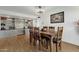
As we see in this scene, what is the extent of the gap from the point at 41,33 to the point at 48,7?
2.31ft

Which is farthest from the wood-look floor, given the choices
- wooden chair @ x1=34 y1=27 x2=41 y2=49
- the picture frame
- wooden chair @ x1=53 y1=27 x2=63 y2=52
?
the picture frame

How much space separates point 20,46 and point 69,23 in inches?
54.2

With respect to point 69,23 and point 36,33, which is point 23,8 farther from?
point 69,23

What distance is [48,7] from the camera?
223cm

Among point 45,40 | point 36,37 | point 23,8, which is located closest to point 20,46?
point 36,37

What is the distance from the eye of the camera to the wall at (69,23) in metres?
2.21

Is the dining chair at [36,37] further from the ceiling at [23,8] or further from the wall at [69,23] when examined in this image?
the ceiling at [23,8]

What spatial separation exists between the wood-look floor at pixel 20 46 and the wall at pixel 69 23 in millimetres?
158

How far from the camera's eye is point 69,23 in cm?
227

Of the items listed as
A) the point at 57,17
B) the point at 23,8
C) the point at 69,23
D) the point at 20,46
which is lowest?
the point at 20,46

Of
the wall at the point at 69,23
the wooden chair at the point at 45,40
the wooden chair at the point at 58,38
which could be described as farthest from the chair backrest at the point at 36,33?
the wooden chair at the point at 58,38

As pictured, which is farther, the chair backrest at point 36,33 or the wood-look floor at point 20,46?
the chair backrest at point 36,33
